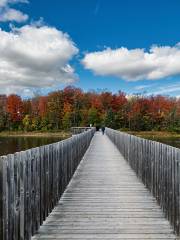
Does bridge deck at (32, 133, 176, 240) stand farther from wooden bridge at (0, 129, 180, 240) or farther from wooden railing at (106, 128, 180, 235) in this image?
wooden railing at (106, 128, 180, 235)

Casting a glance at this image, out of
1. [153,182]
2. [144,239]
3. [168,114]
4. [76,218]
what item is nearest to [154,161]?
[153,182]

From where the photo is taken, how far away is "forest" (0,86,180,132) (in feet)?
283

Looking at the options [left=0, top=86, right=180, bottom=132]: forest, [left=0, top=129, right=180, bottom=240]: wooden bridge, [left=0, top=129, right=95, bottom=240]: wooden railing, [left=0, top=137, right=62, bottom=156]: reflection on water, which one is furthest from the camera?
[left=0, top=86, right=180, bottom=132]: forest

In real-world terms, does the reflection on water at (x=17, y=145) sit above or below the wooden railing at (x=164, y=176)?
below

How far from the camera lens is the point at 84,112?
86750 mm

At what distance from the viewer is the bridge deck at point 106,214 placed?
560 cm

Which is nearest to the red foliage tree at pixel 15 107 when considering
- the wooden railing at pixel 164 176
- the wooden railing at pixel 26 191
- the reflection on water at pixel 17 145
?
the reflection on water at pixel 17 145

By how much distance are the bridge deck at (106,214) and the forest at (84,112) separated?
235ft

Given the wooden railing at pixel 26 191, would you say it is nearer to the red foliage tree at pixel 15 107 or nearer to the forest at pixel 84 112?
the forest at pixel 84 112

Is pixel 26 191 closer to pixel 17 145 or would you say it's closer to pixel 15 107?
pixel 17 145

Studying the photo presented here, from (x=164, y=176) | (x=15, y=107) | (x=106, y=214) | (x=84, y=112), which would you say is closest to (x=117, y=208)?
(x=106, y=214)

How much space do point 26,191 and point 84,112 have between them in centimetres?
8162

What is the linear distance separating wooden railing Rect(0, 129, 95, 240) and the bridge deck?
306 mm

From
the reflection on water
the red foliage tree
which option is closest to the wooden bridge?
the reflection on water
